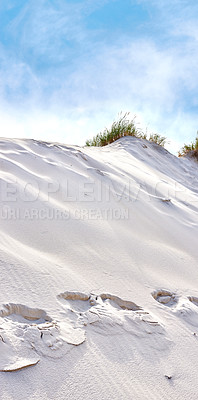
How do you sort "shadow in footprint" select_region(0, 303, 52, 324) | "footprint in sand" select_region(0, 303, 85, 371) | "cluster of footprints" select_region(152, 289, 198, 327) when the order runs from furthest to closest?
"cluster of footprints" select_region(152, 289, 198, 327), "shadow in footprint" select_region(0, 303, 52, 324), "footprint in sand" select_region(0, 303, 85, 371)

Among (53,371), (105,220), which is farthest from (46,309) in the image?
(105,220)

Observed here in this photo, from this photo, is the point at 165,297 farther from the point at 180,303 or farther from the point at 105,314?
the point at 105,314

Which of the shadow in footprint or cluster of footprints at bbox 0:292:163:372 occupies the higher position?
the shadow in footprint

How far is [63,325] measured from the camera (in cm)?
120

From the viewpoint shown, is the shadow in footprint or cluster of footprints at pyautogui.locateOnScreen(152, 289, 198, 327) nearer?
the shadow in footprint

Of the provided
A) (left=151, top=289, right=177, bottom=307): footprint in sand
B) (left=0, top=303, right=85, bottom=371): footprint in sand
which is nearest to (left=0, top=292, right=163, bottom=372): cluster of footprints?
(left=0, top=303, right=85, bottom=371): footprint in sand

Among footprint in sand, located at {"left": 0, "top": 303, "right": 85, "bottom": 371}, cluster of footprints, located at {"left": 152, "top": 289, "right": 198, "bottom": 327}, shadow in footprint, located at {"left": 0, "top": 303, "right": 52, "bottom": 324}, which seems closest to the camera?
footprint in sand, located at {"left": 0, "top": 303, "right": 85, "bottom": 371}

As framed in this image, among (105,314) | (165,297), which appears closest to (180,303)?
(165,297)

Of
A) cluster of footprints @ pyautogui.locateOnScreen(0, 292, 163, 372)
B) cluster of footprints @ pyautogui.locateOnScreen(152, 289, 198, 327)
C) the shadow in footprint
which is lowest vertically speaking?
cluster of footprints @ pyautogui.locateOnScreen(152, 289, 198, 327)

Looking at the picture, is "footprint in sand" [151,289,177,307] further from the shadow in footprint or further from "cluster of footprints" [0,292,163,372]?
the shadow in footprint

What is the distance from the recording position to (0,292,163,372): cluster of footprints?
3.47ft

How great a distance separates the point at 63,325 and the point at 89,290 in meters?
0.27

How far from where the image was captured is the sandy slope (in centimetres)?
105

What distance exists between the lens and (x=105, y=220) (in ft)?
7.48
